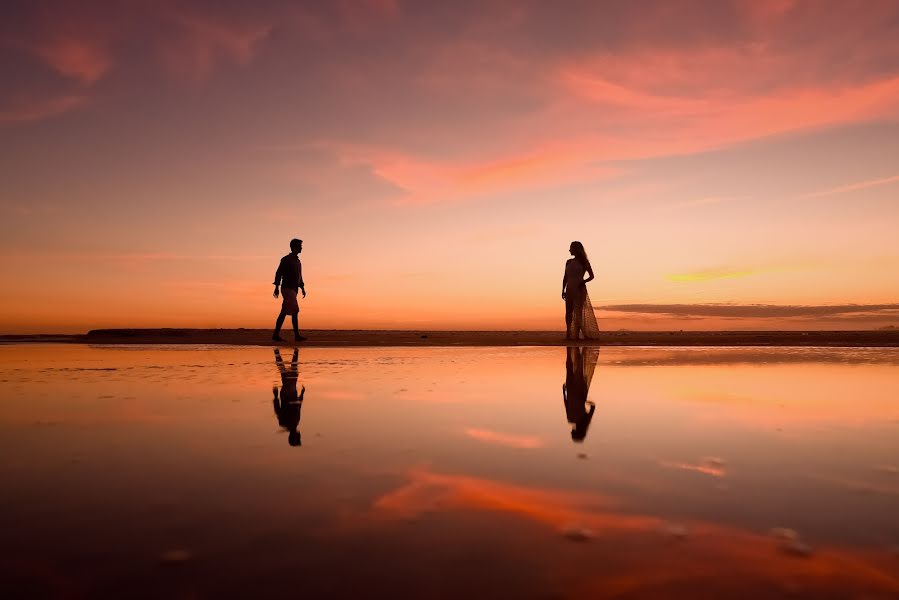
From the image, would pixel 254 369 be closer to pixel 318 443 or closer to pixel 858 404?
pixel 318 443

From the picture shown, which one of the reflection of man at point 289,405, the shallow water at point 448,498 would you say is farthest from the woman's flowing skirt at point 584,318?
the shallow water at point 448,498

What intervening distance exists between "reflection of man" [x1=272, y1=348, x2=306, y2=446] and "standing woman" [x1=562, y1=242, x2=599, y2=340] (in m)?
11.4

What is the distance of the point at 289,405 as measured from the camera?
16.1 feet

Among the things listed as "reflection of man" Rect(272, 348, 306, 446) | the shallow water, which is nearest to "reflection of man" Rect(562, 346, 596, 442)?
the shallow water

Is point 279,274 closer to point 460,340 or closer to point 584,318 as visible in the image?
point 460,340

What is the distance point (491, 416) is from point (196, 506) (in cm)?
257

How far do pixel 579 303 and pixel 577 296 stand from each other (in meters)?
0.35

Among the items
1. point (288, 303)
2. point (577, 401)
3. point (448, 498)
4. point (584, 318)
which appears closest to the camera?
point (448, 498)

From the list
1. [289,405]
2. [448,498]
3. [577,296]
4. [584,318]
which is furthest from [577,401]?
[584,318]

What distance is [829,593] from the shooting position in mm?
1587

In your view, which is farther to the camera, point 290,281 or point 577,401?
point 290,281

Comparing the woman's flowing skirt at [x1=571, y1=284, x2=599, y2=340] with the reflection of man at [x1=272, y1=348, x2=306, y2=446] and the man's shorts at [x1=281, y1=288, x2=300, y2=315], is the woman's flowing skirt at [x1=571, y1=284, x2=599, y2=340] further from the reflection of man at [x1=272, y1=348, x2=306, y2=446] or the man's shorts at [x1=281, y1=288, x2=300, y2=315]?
the reflection of man at [x1=272, y1=348, x2=306, y2=446]

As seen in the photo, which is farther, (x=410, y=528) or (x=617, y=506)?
(x=617, y=506)

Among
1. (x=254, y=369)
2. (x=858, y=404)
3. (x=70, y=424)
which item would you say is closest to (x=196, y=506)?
(x=70, y=424)
